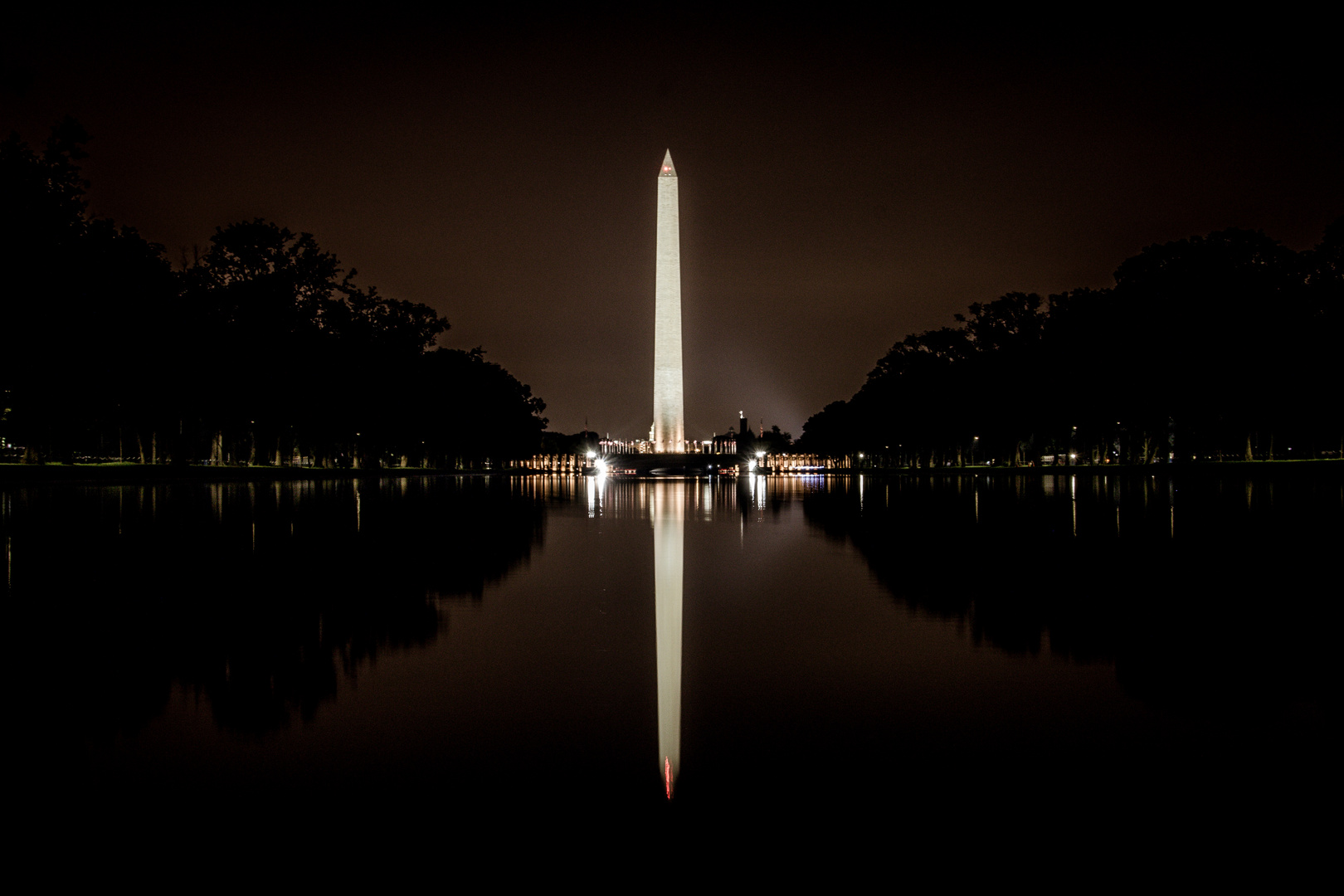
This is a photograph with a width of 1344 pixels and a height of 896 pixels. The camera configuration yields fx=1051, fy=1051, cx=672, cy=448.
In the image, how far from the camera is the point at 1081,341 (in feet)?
208

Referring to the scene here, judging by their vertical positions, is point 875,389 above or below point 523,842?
above

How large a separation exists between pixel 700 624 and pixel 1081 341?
6122 cm

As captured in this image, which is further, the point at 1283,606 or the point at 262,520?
the point at 262,520

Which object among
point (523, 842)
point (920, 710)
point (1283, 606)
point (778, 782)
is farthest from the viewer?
point (1283, 606)

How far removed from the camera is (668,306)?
9138 cm

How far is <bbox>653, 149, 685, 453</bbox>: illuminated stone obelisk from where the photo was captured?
90625 mm

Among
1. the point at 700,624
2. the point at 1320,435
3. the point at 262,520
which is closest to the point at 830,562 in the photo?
the point at 700,624

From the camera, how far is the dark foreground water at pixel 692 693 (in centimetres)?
390

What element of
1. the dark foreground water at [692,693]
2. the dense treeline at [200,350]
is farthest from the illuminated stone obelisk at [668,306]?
Result: the dark foreground water at [692,693]

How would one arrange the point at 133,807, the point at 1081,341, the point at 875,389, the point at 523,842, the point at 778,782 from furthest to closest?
the point at 875,389
the point at 1081,341
the point at 778,782
the point at 133,807
the point at 523,842

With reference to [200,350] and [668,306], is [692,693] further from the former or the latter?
[668,306]

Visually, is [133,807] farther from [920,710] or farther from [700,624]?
[700,624]

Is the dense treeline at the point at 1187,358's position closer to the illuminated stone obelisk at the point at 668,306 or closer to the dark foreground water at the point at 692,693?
the illuminated stone obelisk at the point at 668,306

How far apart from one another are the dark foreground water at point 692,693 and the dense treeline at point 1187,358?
4781cm
